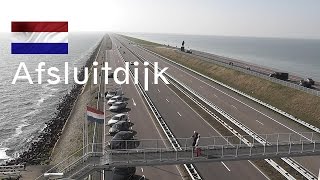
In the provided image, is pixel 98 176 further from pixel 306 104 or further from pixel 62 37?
pixel 306 104

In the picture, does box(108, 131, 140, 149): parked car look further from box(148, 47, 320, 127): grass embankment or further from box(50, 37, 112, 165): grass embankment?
box(148, 47, 320, 127): grass embankment

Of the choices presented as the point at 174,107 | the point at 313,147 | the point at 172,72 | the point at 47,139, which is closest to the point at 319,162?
the point at 313,147

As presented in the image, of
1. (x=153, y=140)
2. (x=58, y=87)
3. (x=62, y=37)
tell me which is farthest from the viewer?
(x=58, y=87)

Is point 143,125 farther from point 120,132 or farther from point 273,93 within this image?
point 273,93

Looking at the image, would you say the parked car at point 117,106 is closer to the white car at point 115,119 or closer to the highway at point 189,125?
the highway at point 189,125

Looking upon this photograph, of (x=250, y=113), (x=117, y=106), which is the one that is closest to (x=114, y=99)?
(x=117, y=106)

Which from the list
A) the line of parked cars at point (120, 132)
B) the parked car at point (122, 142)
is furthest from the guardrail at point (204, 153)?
the parked car at point (122, 142)

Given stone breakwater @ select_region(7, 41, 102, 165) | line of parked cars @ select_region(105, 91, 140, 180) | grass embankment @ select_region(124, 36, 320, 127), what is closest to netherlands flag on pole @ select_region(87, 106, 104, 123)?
line of parked cars @ select_region(105, 91, 140, 180)
